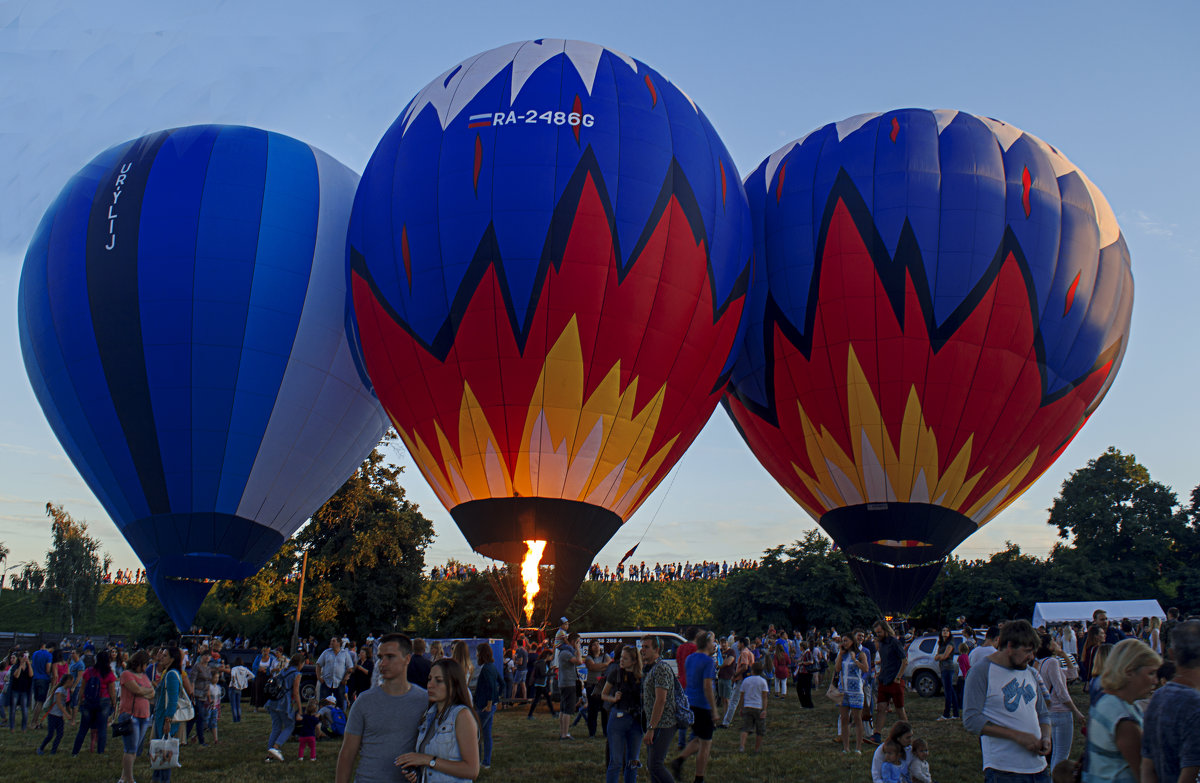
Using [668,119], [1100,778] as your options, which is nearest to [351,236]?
[668,119]

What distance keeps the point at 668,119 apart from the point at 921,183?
5.16 metres

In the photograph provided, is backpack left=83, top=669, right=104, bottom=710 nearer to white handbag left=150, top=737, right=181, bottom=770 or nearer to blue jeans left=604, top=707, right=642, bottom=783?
white handbag left=150, top=737, right=181, bottom=770

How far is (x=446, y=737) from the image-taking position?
4.20m

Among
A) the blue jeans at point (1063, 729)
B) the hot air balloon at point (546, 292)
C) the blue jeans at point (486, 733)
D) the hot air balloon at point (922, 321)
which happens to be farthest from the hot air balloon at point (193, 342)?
the blue jeans at point (1063, 729)

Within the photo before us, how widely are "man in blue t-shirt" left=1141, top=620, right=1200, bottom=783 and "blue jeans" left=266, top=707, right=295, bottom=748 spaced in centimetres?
977

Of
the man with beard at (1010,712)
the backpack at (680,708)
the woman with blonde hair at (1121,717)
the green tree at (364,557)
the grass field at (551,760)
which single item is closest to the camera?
the woman with blonde hair at (1121,717)

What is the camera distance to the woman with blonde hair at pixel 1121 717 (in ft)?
12.8

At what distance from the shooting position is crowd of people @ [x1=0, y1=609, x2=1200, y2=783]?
401 centimetres

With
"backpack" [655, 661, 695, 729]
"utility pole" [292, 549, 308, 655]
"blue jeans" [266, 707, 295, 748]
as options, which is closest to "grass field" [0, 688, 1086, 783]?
"blue jeans" [266, 707, 295, 748]

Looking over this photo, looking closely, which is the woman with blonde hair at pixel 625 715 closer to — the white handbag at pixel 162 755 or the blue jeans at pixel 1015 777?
the blue jeans at pixel 1015 777

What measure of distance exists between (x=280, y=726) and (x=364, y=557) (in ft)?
80.8

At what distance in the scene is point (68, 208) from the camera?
19.0 m

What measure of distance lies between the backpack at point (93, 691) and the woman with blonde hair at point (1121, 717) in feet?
33.7

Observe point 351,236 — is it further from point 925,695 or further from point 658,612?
point 658,612
